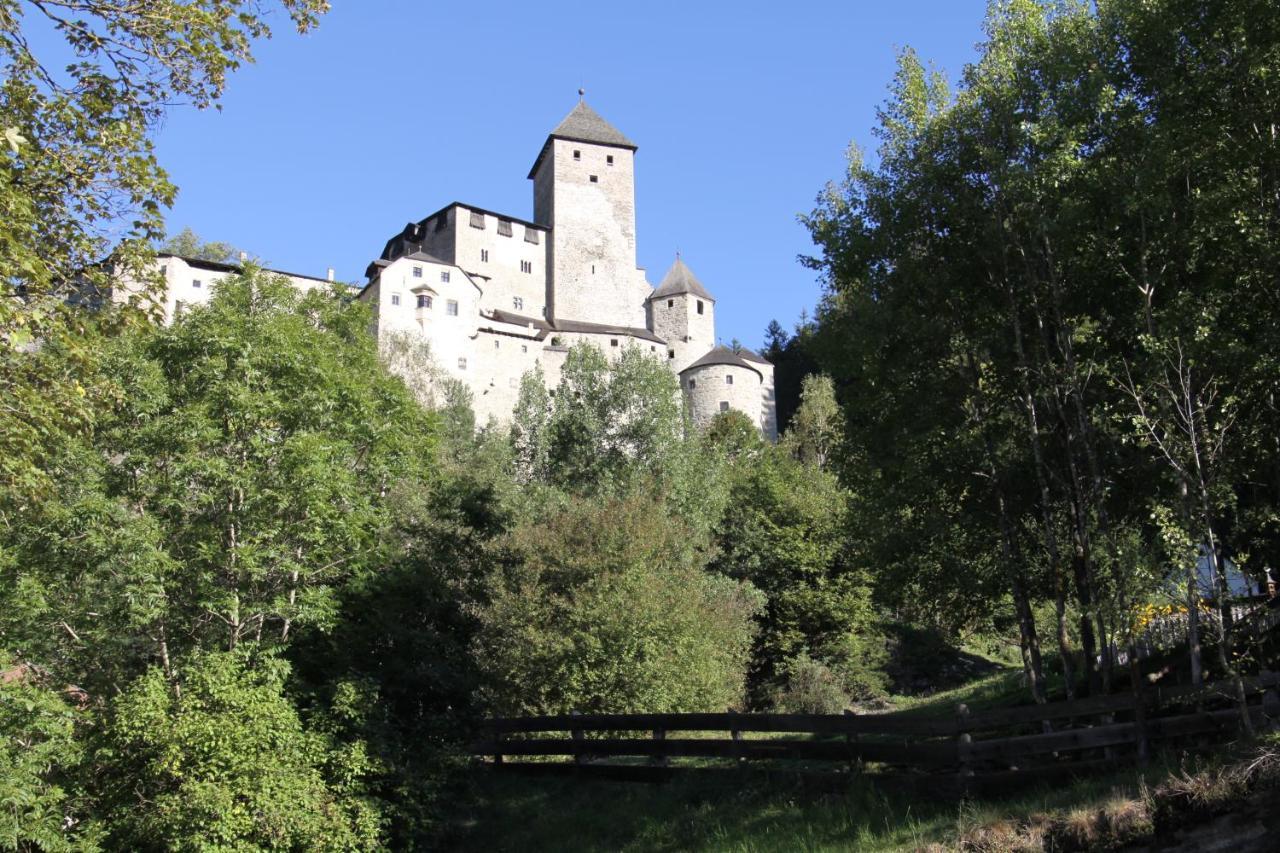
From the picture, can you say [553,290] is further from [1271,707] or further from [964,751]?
[1271,707]

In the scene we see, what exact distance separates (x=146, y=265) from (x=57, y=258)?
2.32 ft

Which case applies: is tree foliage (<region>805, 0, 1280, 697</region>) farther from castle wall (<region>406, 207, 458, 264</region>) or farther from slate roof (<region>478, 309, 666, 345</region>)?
castle wall (<region>406, 207, 458, 264</region>)

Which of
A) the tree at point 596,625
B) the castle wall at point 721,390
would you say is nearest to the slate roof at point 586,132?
the castle wall at point 721,390

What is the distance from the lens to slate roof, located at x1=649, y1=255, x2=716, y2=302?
91.0 metres

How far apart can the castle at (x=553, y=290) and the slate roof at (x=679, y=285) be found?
117 millimetres

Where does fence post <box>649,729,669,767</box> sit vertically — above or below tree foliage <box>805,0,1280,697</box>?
below

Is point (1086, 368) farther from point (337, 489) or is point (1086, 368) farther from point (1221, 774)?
point (337, 489)

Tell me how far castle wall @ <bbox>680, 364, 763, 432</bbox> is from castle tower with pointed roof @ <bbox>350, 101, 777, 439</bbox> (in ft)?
0.33

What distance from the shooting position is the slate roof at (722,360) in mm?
80625

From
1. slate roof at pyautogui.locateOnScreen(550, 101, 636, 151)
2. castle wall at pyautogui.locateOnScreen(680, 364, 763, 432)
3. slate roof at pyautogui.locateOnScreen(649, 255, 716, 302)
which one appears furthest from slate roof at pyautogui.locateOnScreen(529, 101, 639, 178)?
castle wall at pyautogui.locateOnScreen(680, 364, 763, 432)

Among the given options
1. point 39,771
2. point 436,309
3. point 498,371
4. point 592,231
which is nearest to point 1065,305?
point 39,771

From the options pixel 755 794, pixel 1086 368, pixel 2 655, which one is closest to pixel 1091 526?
pixel 1086 368

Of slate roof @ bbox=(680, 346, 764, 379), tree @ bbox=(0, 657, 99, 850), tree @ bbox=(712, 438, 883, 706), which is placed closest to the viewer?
tree @ bbox=(0, 657, 99, 850)

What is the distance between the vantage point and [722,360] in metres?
80.6
